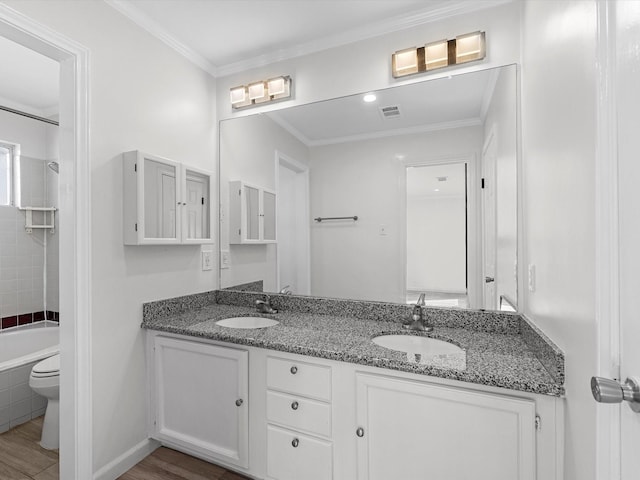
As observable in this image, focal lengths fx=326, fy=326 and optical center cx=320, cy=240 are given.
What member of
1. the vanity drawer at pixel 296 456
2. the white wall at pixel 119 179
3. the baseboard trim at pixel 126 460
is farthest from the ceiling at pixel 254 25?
the baseboard trim at pixel 126 460

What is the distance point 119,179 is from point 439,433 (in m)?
1.90

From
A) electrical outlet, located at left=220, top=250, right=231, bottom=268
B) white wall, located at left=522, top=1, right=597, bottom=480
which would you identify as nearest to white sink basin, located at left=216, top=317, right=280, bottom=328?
electrical outlet, located at left=220, top=250, right=231, bottom=268

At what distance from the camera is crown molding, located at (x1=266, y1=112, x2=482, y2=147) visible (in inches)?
68.6

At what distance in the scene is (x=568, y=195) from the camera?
96 cm

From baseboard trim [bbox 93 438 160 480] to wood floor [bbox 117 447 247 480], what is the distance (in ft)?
0.09

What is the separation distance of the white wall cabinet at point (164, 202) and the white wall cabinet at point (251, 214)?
0.63 ft

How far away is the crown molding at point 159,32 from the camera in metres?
1.72

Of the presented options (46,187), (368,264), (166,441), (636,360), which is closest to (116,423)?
(166,441)

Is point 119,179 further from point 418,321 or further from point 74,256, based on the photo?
point 418,321

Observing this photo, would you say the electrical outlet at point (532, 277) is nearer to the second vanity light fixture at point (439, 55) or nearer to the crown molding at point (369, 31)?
the second vanity light fixture at point (439, 55)

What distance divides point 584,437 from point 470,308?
0.87m

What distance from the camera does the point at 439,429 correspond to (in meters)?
1.22

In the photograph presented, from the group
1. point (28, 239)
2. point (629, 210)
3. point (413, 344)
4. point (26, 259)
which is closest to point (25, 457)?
point (26, 259)

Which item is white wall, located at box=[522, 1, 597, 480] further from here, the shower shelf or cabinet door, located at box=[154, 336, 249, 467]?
the shower shelf
